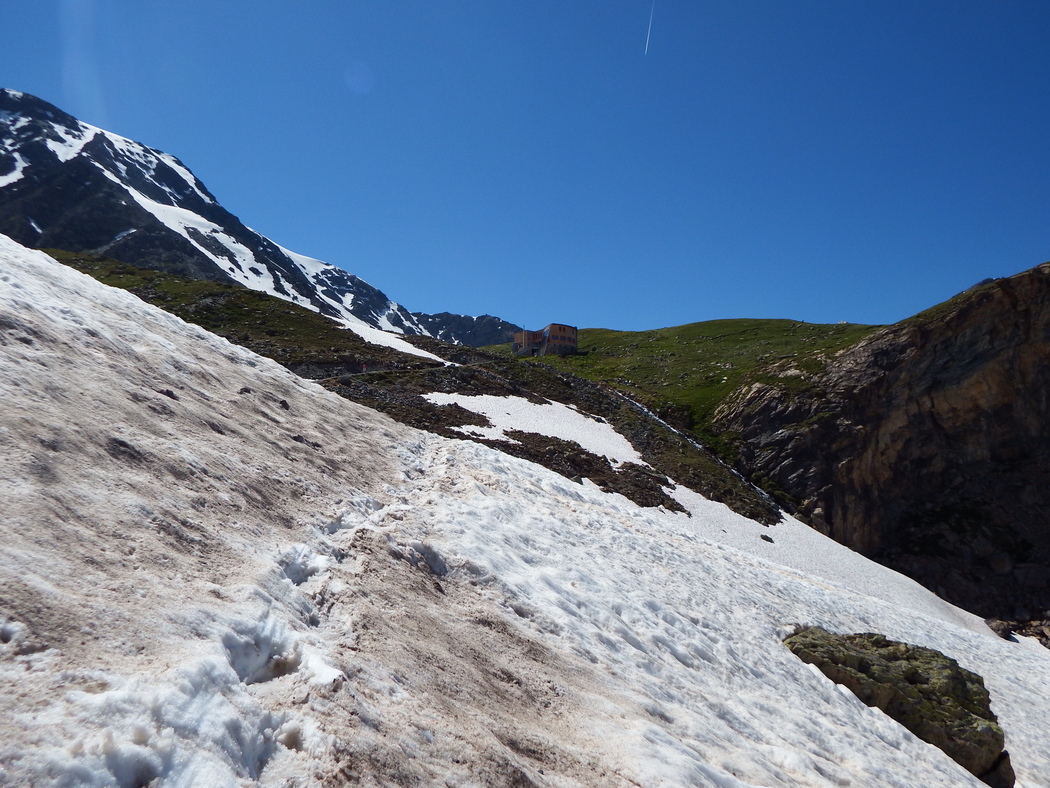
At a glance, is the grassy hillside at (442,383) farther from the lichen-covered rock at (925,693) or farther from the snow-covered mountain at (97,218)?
the snow-covered mountain at (97,218)

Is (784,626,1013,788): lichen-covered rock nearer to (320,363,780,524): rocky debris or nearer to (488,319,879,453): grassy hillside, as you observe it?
(320,363,780,524): rocky debris

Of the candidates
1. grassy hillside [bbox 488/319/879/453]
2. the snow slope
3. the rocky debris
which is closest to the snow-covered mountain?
grassy hillside [bbox 488/319/879/453]

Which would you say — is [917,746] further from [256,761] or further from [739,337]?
[739,337]

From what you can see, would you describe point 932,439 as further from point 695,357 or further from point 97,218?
point 97,218

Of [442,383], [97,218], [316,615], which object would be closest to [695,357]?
[442,383]

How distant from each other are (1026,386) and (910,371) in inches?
415

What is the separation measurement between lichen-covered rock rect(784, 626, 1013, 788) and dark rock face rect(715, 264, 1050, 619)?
2851 centimetres

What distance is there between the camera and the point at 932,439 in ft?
173

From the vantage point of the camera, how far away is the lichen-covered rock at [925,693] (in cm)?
1546

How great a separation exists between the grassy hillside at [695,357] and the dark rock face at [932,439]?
6399 millimetres

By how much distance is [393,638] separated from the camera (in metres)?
8.38

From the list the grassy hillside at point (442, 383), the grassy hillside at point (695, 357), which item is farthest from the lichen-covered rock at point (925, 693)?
the grassy hillside at point (695, 357)

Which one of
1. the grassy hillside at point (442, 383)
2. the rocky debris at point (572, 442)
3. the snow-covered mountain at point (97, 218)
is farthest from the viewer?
the snow-covered mountain at point (97, 218)

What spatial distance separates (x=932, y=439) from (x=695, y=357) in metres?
39.3
